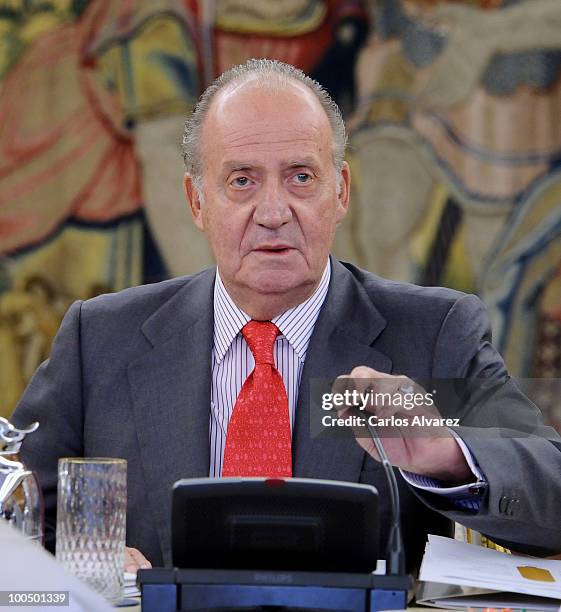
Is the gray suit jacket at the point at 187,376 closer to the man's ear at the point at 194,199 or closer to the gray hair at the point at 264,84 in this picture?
the man's ear at the point at 194,199

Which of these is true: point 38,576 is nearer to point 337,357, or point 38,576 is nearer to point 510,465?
point 510,465

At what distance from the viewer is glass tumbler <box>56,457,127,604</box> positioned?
4.46 feet

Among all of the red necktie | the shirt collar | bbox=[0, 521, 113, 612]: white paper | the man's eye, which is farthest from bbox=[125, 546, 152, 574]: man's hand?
the man's eye

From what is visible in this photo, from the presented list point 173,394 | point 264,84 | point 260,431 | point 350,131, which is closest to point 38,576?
point 260,431

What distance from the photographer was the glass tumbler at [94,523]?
1.36 m

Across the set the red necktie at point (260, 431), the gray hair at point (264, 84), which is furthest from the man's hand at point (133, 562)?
the gray hair at point (264, 84)

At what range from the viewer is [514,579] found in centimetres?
143

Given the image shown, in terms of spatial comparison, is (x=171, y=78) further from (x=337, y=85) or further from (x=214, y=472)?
(x=214, y=472)

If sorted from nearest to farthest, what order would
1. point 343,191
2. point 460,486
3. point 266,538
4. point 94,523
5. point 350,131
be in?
point 266,538
point 94,523
point 460,486
point 343,191
point 350,131

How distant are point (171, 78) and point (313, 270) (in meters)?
2.43

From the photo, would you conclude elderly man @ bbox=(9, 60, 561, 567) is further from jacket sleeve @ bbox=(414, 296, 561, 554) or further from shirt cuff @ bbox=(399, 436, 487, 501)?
shirt cuff @ bbox=(399, 436, 487, 501)

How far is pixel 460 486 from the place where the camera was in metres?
1.60

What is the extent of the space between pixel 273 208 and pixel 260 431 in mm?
445

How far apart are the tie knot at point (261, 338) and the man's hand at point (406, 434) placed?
21.7 inches
